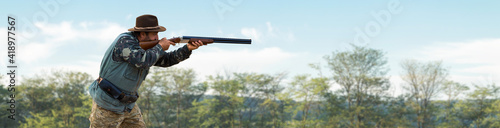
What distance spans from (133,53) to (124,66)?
1.04 ft

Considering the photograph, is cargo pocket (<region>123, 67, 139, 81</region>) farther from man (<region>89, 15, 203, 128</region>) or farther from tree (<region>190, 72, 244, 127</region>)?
tree (<region>190, 72, 244, 127</region>)

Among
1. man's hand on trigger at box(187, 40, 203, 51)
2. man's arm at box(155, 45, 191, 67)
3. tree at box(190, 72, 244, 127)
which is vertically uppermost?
man's hand on trigger at box(187, 40, 203, 51)

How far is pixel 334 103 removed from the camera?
53.3 meters

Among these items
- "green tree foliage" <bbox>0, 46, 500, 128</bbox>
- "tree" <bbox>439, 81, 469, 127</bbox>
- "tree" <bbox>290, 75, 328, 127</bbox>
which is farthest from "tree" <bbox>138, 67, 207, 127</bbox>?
"tree" <bbox>439, 81, 469, 127</bbox>

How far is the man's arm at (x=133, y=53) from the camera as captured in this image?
474 cm

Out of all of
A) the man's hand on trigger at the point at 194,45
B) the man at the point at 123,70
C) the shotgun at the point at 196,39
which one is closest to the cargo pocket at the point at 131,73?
the man at the point at 123,70

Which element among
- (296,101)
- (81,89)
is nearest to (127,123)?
(296,101)

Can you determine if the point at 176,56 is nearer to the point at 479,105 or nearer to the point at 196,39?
the point at 196,39

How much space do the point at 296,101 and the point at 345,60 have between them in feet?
28.7

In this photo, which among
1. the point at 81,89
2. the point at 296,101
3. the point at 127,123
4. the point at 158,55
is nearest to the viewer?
the point at 158,55

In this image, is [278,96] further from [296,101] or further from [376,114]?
[376,114]

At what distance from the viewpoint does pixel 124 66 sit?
4.96 meters

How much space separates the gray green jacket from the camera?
4.77m

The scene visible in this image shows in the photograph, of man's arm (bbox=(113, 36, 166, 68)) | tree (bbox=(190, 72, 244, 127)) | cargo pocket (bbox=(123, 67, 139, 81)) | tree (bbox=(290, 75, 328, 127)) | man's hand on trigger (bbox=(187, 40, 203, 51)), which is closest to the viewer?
man's arm (bbox=(113, 36, 166, 68))
